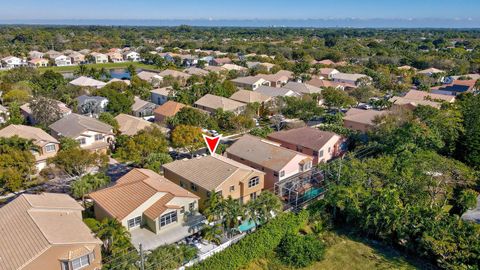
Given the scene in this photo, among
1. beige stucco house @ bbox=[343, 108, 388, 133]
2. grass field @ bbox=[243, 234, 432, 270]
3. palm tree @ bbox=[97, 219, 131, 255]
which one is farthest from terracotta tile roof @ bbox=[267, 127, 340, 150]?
palm tree @ bbox=[97, 219, 131, 255]

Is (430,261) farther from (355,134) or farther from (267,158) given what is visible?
(355,134)

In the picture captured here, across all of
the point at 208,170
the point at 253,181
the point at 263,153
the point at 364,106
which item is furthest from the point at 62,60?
the point at 253,181

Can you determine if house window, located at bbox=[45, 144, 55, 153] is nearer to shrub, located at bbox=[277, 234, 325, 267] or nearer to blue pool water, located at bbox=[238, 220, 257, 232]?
blue pool water, located at bbox=[238, 220, 257, 232]

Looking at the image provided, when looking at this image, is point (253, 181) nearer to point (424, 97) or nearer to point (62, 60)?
point (424, 97)

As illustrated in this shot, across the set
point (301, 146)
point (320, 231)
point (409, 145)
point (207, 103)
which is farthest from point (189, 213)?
point (207, 103)

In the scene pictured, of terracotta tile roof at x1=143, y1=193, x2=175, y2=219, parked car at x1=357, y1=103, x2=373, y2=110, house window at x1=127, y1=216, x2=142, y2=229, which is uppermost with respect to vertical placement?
terracotta tile roof at x1=143, y1=193, x2=175, y2=219

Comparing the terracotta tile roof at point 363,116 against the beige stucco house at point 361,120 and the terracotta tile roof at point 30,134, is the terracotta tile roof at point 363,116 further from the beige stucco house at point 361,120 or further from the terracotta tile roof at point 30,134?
the terracotta tile roof at point 30,134
